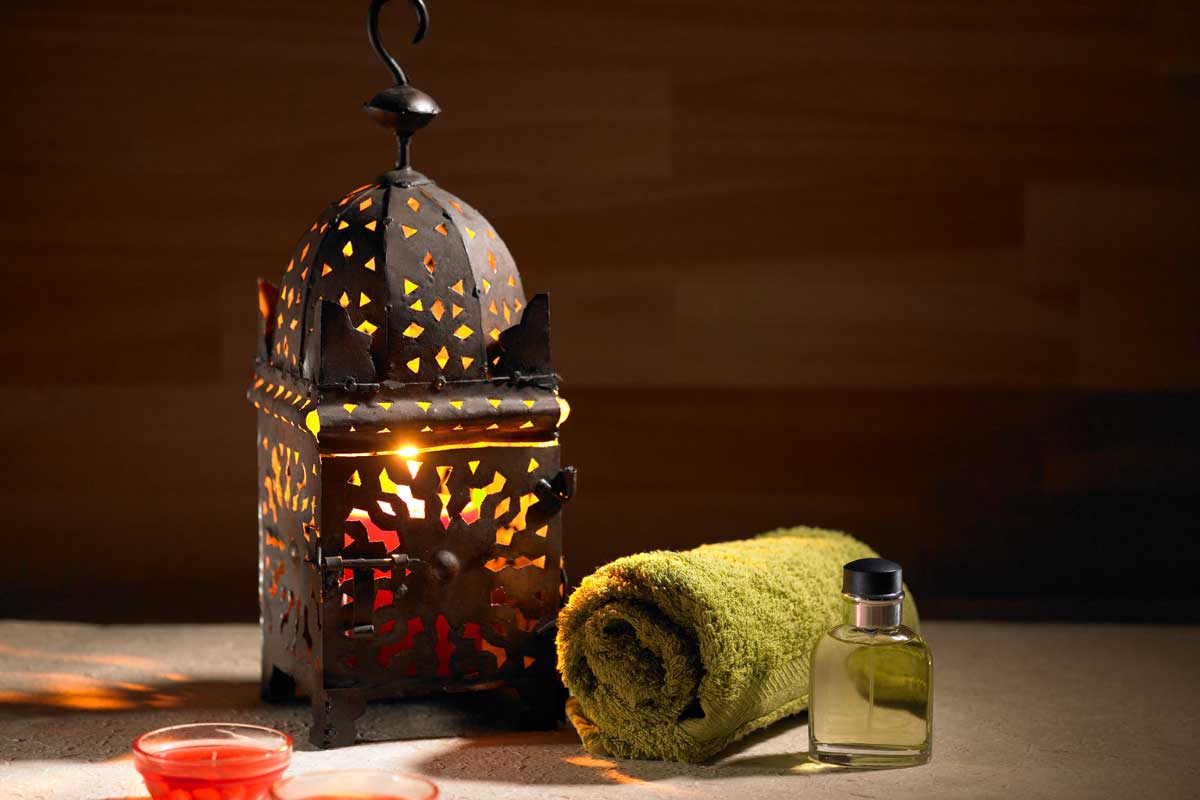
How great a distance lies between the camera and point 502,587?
1297 millimetres

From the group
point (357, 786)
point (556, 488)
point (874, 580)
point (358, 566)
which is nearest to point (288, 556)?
point (358, 566)

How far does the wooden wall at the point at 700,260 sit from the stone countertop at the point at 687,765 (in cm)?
16

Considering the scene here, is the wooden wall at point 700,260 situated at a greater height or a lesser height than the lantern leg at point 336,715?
greater

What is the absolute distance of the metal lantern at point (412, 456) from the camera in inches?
48.7

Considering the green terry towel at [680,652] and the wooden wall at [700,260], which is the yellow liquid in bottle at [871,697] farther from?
the wooden wall at [700,260]

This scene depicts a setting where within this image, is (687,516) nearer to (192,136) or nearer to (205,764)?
(192,136)

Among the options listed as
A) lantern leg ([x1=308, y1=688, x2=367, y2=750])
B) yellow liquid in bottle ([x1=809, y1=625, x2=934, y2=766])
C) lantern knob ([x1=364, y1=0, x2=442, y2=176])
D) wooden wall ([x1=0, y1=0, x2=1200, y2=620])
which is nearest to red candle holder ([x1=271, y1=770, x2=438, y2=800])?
lantern leg ([x1=308, y1=688, x2=367, y2=750])

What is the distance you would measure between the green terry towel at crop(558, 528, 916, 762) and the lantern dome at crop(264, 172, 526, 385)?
19cm

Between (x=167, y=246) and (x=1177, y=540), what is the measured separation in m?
1.03

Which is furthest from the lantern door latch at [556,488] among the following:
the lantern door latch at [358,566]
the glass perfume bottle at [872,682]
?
the glass perfume bottle at [872,682]

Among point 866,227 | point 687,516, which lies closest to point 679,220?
point 866,227

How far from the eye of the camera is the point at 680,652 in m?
1.21

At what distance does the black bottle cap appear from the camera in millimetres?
1190

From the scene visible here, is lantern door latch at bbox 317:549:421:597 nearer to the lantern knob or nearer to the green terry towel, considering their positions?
the green terry towel
